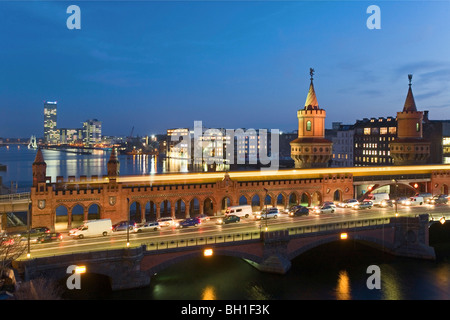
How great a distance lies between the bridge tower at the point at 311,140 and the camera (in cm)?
7344

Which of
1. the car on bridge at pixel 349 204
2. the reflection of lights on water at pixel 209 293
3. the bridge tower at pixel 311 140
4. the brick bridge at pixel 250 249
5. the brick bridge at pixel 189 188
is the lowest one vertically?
the reflection of lights on water at pixel 209 293

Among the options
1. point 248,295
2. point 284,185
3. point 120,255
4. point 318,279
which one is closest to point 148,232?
point 120,255

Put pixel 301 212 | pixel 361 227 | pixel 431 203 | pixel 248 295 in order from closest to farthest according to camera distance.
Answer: pixel 248 295
pixel 361 227
pixel 301 212
pixel 431 203

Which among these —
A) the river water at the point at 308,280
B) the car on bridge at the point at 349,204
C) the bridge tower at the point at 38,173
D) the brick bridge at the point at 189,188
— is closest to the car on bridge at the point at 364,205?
the car on bridge at the point at 349,204

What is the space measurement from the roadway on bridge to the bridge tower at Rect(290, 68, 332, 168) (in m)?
15.4

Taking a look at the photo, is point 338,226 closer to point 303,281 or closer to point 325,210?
point 303,281

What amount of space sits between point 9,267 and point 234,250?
65.1 feet

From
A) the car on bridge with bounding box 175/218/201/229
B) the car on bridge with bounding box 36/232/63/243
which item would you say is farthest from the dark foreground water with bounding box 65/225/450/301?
A: the car on bridge with bounding box 36/232/63/243

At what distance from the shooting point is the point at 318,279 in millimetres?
43656

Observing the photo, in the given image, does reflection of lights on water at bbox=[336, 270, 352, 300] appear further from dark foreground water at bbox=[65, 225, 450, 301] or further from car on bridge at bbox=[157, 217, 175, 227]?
car on bridge at bbox=[157, 217, 175, 227]

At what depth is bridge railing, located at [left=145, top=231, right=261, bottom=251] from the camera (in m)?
39.1

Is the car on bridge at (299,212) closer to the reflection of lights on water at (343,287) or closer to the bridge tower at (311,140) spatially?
the reflection of lights on water at (343,287)
